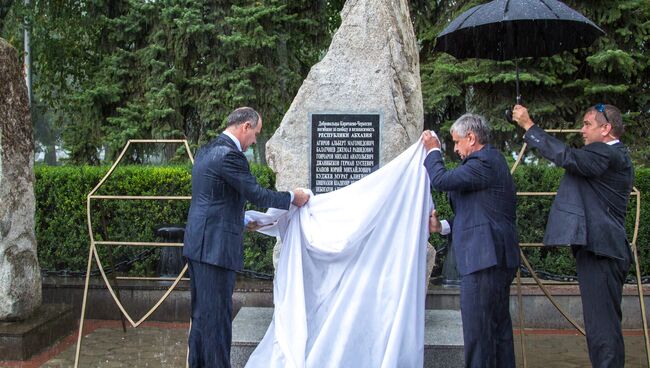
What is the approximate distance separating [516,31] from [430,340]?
244 centimetres

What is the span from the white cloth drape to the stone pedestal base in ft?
8.83

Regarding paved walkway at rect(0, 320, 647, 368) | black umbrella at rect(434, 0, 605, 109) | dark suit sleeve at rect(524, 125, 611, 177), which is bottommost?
paved walkway at rect(0, 320, 647, 368)

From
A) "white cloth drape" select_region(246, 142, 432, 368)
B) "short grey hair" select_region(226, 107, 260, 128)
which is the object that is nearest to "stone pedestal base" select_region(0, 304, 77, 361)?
"white cloth drape" select_region(246, 142, 432, 368)

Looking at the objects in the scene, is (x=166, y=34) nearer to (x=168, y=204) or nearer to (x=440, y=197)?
(x=168, y=204)

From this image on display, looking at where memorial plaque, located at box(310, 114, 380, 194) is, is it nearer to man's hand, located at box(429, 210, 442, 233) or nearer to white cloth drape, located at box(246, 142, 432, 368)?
white cloth drape, located at box(246, 142, 432, 368)

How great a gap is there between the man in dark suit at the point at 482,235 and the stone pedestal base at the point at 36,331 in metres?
4.17

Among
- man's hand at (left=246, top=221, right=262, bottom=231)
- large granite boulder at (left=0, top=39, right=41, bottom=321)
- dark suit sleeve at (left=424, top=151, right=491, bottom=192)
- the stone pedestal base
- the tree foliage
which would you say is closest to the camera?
dark suit sleeve at (left=424, top=151, right=491, bottom=192)

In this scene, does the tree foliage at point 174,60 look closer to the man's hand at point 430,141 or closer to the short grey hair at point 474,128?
the man's hand at point 430,141

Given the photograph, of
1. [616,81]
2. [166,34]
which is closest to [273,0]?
[166,34]

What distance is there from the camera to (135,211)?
340 inches

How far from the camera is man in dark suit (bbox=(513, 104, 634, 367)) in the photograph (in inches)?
176

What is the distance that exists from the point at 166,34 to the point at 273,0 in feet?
6.23

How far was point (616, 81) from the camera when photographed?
10055 mm

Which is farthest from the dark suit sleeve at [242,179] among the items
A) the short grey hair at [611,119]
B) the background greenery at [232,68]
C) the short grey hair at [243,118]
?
the background greenery at [232,68]
